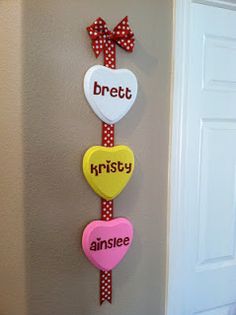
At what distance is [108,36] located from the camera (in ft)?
2.47

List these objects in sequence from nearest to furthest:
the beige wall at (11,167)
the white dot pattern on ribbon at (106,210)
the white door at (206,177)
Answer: the beige wall at (11,167) → the white dot pattern on ribbon at (106,210) → the white door at (206,177)

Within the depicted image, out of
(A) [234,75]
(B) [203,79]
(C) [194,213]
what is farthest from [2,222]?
(A) [234,75]

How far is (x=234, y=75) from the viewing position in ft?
3.18

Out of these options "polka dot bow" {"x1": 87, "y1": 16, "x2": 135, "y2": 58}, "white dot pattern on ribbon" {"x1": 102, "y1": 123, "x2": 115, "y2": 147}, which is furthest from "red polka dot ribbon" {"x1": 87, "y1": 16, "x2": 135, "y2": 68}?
"white dot pattern on ribbon" {"x1": 102, "y1": 123, "x2": 115, "y2": 147}

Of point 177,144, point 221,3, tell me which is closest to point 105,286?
point 177,144

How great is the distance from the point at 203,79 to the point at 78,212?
2.01 ft

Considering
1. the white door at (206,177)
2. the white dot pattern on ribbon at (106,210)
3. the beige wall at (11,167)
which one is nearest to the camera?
the beige wall at (11,167)

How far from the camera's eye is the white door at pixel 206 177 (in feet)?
2.97

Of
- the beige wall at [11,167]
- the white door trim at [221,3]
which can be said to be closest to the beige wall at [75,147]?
the beige wall at [11,167]

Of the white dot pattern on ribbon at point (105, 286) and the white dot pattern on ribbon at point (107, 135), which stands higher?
the white dot pattern on ribbon at point (107, 135)

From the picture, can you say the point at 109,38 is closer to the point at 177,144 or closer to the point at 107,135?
the point at 107,135

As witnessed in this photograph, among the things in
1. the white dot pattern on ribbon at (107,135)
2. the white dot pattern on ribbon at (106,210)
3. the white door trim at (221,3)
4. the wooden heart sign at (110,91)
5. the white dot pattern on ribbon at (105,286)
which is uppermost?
the white door trim at (221,3)

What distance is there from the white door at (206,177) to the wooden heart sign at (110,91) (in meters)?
0.22

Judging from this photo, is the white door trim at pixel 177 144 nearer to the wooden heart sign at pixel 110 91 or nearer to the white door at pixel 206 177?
the white door at pixel 206 177
